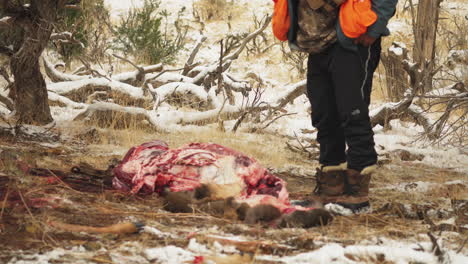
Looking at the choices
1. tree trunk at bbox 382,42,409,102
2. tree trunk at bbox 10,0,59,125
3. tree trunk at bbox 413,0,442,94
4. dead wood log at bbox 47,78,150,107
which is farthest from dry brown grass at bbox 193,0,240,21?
tree trunk at bbox 10,0,59,125

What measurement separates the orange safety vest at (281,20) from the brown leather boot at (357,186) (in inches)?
35.3

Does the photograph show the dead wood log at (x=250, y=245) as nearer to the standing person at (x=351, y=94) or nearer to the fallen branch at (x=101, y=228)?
the fallen branch at (x=101, y=228)

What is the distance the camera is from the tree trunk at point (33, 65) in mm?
4715

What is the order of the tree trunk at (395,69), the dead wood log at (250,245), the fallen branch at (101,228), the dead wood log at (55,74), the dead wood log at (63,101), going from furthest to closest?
the tree trunk at (395,69)
the dead wood log at (55,74)
the dead wood log at (63,101)
the fallen branch at (101,228)
the dead wood log at (250,245)

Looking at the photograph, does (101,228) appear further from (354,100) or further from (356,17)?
(356,17)

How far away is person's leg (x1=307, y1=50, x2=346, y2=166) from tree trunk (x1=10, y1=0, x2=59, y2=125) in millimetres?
2569

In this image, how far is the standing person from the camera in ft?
9.28

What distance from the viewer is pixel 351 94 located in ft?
9.51

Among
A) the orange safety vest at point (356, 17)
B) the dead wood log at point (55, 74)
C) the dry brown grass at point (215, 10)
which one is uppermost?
the dry brown grass at point (215, 10)

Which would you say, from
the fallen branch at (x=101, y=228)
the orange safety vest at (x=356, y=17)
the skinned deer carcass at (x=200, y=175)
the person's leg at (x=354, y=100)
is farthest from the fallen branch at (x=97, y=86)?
the fallen branch at (x=101, y=228)

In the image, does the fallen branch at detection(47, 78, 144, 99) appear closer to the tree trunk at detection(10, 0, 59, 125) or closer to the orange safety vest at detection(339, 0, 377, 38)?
the tree trunk at detection(10, 0, 59, 125)

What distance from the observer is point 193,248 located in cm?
200

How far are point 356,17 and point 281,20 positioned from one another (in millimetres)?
503

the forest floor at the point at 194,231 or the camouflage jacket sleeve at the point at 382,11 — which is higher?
the camouflage jacket sleeve at the point at 382,11
